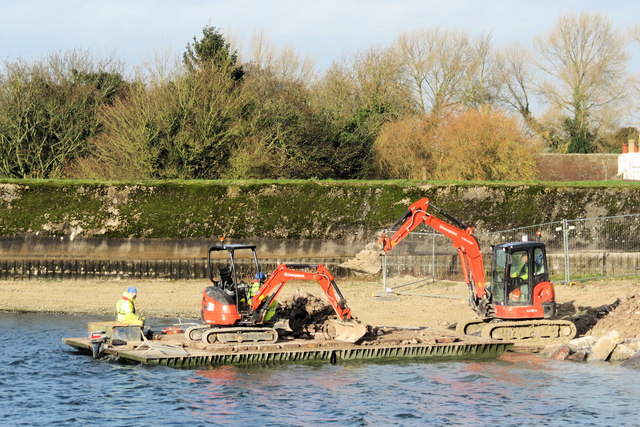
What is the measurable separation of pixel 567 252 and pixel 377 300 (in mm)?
6873

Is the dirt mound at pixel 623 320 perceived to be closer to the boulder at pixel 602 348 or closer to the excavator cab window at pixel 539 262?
the boulder at pixel 602 348

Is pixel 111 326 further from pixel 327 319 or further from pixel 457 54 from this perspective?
pixel 457 54

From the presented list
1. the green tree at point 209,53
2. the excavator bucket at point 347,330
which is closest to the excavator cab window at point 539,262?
the excavator bucket at point 347,330

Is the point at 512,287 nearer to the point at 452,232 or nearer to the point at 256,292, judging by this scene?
the point at 452,232

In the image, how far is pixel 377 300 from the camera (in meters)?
30.6

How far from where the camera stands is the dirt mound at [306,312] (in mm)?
23250

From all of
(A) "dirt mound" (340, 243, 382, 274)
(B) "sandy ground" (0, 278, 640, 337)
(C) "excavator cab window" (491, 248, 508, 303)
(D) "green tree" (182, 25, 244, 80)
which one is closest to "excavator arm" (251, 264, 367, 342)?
(A) "dirt mound" (340, 243, 382, 274)

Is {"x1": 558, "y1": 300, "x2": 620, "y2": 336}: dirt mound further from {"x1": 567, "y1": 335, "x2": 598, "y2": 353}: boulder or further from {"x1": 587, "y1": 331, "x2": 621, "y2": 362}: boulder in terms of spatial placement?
{"x1": 587, "y1": 331, "x2": 621, "y2": 362}: boulder

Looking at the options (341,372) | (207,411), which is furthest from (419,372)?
(207,411)

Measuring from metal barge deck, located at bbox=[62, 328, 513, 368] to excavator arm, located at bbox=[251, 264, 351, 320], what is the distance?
93 cm

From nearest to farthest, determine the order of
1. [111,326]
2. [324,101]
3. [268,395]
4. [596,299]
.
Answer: [268,395]
[111,326]
[596,299]
[324,101]

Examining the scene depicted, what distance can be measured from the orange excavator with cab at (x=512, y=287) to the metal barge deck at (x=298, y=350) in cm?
82

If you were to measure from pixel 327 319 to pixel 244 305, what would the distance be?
108 inches

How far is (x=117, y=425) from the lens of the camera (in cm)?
1639
